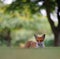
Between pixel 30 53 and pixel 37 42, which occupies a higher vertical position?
pixel 37 42

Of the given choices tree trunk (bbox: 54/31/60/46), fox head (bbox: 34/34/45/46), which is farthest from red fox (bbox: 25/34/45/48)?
tree trunk (bbox: 54/31/60/46)

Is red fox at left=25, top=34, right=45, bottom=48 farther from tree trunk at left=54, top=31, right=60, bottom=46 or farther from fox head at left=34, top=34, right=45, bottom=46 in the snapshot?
tree trunk at left=54, top=31, right=60, bottom=46

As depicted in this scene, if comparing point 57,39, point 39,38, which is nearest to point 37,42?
point 39,38

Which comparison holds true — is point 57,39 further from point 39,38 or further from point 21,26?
point 21,26

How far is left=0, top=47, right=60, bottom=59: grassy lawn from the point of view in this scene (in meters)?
1.17

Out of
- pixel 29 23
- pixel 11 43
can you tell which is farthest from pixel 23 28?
pixel 11 43

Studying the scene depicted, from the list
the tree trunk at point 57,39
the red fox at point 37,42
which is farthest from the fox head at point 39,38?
the tree trunk at point 57,39

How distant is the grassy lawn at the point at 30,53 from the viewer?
1.17 meters

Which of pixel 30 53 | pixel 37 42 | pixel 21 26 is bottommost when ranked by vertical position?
Answer: pixel 30 53

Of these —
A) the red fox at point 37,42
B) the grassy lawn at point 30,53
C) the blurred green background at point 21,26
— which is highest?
the blurred green background at point 21,26

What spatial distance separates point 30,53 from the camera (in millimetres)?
1182

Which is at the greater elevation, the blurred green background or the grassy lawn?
the blurred green background

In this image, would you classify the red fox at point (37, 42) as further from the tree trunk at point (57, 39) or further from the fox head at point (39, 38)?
the tree trunk at point (57, 39)

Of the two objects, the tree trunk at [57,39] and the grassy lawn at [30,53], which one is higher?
the tree trunk at [57,39]
